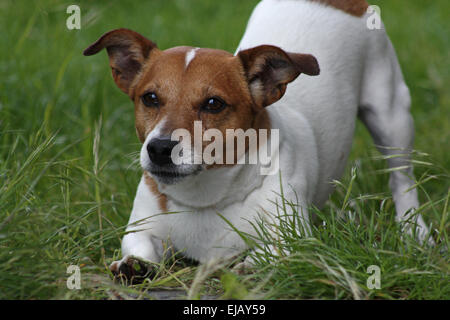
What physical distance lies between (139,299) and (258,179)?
3.32 ft

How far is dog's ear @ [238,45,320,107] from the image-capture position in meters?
3.61

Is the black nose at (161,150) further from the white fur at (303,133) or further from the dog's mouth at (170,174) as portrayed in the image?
the white fur at (303,133)

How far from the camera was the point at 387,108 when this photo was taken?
4715 mm

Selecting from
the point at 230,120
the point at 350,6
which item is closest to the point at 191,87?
the point at 230,120

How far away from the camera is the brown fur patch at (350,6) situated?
4.66m

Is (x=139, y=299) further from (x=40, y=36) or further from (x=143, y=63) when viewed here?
(x=40, y=36)

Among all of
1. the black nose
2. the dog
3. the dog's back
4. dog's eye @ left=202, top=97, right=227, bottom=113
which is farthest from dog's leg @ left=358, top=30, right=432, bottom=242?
the black nose

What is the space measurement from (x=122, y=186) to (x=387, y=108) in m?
1.98

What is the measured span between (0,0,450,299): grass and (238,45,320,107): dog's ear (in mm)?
613

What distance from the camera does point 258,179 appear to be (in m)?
3.66

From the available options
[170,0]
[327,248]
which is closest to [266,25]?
[327,248]

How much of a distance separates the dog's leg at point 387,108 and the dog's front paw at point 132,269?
2.13m

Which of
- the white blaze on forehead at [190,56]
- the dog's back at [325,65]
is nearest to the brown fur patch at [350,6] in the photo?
the dog's back at [325,65]

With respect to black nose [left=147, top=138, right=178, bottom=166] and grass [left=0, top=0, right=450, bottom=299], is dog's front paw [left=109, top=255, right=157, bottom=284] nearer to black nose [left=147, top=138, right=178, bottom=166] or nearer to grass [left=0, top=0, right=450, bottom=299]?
grass [left=0, top=0, right=450, bottom=299]
